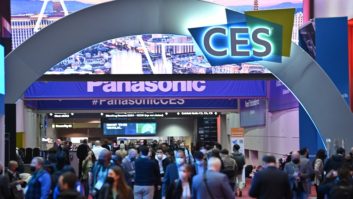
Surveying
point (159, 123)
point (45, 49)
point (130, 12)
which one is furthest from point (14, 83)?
point (159, 123)

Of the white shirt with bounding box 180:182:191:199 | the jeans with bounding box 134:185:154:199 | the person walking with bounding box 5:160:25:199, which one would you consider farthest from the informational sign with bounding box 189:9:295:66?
the white shirt with bounding box 180:182:191:199

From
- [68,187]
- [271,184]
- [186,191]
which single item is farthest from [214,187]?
[68,187]

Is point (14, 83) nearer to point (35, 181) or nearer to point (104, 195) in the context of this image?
point (35, 181)

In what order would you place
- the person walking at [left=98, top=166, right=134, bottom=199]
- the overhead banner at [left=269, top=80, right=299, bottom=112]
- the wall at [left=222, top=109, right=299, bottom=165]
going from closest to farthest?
the person walking at [left=98, top=166, right=134, bottom=199], the overhead banner at [left=269, top=80, right=299, bottom=112], the wall at [left=222, top=109, right=299, bottom=165]

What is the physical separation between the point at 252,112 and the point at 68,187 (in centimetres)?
2368

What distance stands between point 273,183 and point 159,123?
1301 inches

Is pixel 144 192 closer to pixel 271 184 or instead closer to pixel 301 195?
pixel 301 195

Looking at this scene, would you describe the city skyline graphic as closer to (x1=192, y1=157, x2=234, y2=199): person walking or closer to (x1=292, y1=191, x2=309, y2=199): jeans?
(x1=292, y1=191, x2=309, y2=199): jeans

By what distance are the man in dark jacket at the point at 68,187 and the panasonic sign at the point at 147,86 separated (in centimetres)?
1983

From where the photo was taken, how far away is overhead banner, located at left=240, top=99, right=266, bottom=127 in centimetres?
2846

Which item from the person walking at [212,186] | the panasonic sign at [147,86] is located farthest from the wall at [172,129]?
the person walking at [212,186]

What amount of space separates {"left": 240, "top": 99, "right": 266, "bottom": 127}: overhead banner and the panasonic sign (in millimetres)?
3044

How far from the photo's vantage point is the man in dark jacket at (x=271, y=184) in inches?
355

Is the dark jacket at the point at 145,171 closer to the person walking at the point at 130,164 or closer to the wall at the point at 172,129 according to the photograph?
the person walking at the point at 130,164
